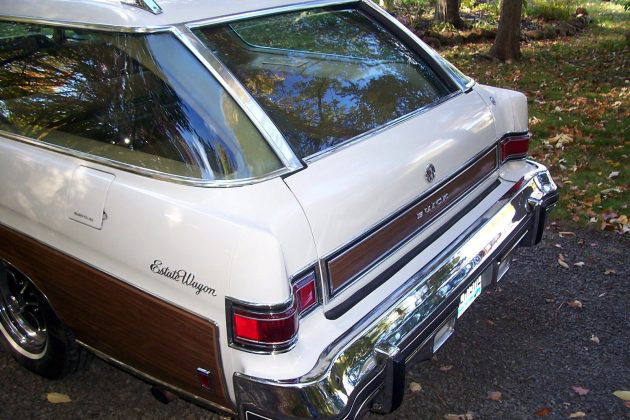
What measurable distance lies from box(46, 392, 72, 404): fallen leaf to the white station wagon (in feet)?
0.38

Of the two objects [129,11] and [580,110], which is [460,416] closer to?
[129,11]

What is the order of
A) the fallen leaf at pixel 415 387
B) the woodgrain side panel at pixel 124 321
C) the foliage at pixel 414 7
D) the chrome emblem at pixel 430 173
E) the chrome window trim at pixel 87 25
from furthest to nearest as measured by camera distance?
the foliage at pixel 414 7 → the fallen leaf at pixel 415 387 → the chrome emblem at pixel 430 173 → the chrome window trim at pixel 87 25 → the woodgrain side panel at pixel 124 321

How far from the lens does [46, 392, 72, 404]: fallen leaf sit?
316 cm

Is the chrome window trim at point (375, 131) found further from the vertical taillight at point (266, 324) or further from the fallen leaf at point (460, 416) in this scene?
the fallen leaf at point (460, 416)

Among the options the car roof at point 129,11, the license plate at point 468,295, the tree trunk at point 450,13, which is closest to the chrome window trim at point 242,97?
the car roof at point 129,11

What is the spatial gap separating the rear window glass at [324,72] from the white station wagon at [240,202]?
1 cm

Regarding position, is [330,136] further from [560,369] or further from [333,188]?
[560,369]

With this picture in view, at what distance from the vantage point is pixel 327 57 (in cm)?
317

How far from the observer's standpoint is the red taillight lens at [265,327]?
210 cm

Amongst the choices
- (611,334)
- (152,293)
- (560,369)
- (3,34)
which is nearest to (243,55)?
(152,293)

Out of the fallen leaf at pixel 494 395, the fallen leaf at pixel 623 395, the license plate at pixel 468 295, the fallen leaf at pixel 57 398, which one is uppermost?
the license plate at pixel 468 295

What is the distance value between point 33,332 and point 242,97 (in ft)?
6.15

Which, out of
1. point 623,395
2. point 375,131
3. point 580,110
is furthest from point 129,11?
point 580,110

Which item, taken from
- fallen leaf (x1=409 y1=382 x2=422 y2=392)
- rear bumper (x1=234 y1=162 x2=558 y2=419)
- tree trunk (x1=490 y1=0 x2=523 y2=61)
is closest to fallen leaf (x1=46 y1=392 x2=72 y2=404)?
rear bumper (x1=234 y1=162 x2=558 y2=419)
